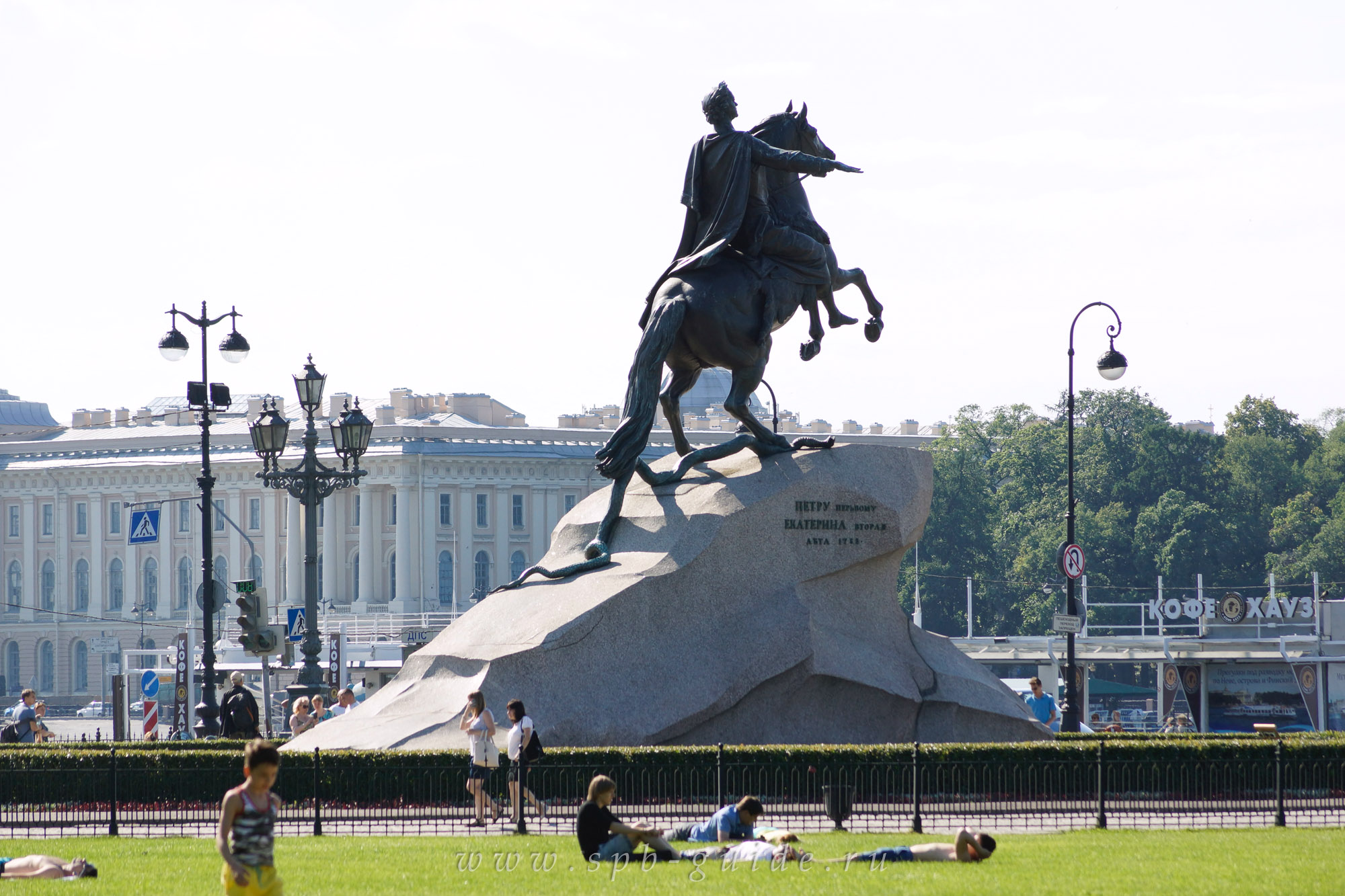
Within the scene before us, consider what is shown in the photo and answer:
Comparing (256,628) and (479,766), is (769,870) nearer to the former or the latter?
(479,766)

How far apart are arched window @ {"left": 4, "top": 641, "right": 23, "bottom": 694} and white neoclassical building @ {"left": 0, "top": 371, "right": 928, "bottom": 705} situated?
3.3 inches

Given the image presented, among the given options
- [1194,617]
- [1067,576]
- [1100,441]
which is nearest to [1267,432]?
[1100,441]

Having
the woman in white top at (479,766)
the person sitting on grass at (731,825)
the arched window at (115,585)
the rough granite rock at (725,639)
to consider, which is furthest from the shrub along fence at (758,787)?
the arched window at (115,585)

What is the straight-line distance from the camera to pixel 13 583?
118 m

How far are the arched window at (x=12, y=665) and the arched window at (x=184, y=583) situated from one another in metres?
10.2

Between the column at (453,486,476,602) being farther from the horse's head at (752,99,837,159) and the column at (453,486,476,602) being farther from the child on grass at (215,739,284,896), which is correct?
the child on grass at (215,739,284,896)

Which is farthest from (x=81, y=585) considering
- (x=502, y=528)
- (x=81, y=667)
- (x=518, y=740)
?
(x=518, y=740)

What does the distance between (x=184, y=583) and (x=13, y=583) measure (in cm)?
1325

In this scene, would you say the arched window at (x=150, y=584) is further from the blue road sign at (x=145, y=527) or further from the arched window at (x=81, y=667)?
the blue road sign at (x=145, y=527)

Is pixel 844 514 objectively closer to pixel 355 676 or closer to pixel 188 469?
pixel 355 676

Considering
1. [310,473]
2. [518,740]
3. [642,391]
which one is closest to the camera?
[518,740]

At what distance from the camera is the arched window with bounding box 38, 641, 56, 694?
112062 millimetres

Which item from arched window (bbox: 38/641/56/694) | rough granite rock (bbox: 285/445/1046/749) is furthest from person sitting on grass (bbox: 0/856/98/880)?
arched window (bbox: 38/641/56/694)

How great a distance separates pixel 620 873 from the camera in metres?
13.4
